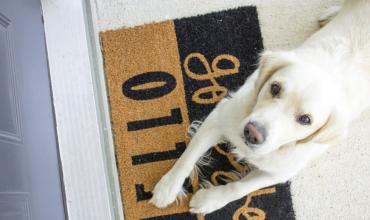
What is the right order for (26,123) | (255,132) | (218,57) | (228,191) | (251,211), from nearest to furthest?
(255,132), (26,123), (228,191), (251,211), (218,57)

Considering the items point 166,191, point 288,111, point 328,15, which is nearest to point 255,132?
point 288,111

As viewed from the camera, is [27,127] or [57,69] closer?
[27,127]

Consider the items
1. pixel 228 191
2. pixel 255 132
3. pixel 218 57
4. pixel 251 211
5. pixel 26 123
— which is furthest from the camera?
pixel 218 57

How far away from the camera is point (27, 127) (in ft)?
5.24

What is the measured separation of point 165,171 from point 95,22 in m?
0.77

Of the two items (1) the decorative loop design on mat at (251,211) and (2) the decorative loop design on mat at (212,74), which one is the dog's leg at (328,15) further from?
(1) the decorative loop design on mat at (251,211)

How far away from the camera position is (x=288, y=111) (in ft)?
4.57

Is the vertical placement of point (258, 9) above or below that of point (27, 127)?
above

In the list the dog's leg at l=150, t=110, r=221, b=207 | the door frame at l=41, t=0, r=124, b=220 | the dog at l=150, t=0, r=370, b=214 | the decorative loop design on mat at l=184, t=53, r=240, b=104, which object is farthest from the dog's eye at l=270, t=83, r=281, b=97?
the door frame at l=41, t=0, r=124, b=220

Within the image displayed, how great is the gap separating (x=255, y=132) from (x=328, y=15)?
3.26ft

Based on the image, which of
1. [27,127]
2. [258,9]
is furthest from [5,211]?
[258,9]

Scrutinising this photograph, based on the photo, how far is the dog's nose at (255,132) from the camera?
4.51 ft

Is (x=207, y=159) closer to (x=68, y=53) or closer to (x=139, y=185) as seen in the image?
(x=139, y=185)

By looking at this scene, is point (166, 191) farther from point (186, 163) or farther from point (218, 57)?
point (218, 57)
